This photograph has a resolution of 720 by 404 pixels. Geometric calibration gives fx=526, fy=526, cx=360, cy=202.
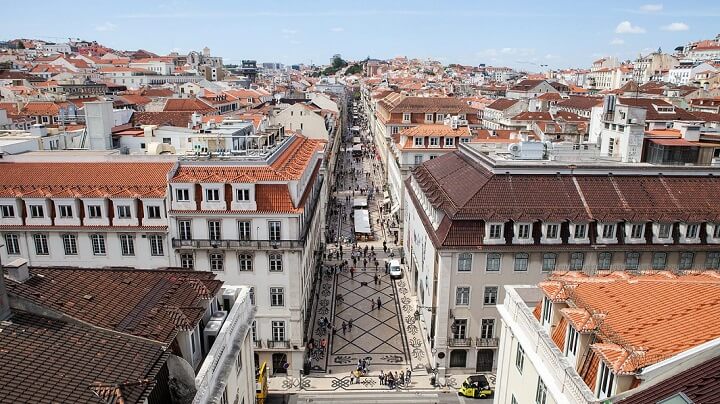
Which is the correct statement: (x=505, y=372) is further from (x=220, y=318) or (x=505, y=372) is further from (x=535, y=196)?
(x=535, y=196)

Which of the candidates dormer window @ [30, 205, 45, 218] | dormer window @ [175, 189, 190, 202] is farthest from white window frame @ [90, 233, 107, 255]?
dormer window @ [175, 189, 190, 202]

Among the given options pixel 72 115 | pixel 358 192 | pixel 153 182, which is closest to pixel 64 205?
pixel 153 182

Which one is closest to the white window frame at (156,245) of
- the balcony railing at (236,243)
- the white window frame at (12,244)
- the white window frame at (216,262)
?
the balcony railing at (236,243)

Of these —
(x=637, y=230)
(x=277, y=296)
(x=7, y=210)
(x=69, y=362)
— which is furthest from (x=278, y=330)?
(x=637, y=230)

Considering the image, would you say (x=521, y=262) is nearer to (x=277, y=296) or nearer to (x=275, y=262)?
(x=275, y=262)

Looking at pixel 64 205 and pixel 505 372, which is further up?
pixel 64 205

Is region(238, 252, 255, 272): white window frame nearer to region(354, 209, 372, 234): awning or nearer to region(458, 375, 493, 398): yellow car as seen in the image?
region(458, 375, 493, 398): yellow car

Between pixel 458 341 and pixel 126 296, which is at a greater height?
pixel 126 296
